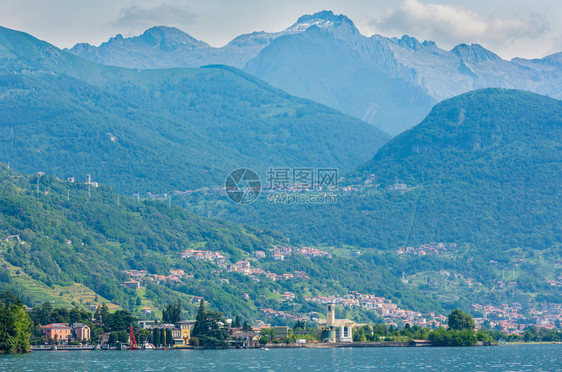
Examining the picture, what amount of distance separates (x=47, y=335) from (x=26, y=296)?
35.2m

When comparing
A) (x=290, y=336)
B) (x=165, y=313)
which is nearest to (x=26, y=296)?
(x=165, y=313)

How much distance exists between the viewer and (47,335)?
163 metres

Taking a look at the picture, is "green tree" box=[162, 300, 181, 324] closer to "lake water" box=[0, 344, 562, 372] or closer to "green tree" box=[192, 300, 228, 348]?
"green tree" box=[192, 300, 228, 348]

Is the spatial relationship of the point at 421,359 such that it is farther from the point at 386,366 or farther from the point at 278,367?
the point at 278,367

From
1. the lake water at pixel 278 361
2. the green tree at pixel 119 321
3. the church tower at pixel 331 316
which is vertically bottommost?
the lake water at pixel 278 361

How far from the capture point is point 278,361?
133m

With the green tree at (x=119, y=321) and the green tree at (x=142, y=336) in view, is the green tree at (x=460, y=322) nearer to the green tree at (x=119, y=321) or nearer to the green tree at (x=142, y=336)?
the green tree at (x=142, y=336)

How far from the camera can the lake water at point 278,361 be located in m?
117

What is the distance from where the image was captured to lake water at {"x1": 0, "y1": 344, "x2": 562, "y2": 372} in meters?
117

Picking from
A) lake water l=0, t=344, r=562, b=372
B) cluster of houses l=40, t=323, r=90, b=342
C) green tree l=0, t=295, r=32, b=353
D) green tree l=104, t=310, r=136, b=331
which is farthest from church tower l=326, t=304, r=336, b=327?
green tree l=0, t=295, r=32, b=353

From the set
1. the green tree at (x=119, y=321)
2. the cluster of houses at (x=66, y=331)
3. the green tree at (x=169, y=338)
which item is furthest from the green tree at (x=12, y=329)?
the green tree at (x=169, y=338)

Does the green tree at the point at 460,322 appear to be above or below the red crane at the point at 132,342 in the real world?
above

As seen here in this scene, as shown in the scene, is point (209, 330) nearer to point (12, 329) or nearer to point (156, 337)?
point (156, 337)

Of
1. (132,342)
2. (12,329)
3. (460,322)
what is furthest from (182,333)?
(460,322)
